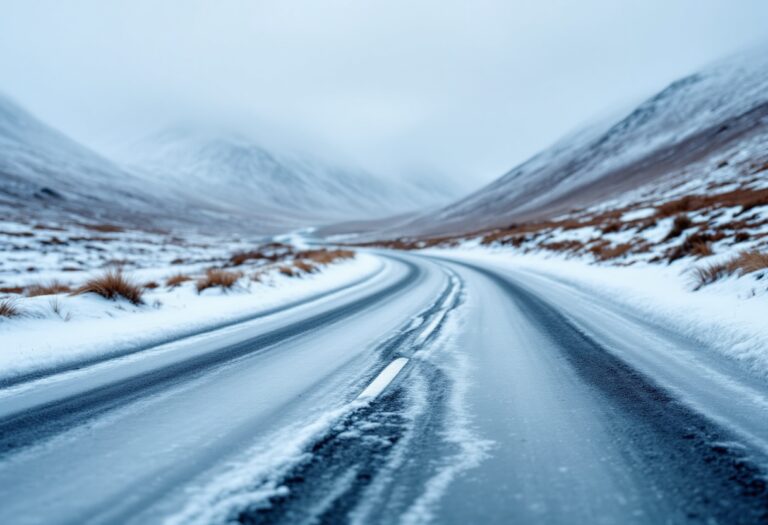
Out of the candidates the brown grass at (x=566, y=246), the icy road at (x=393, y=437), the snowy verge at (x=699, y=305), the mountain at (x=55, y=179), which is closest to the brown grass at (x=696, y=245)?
the snowy verge at (x=699, y=305)

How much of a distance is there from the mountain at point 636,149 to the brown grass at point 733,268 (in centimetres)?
6113

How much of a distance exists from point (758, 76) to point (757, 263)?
11737 cm

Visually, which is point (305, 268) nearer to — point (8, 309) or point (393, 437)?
point (8, 309)

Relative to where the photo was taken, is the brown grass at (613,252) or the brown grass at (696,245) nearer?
the brown grass at (696,245)

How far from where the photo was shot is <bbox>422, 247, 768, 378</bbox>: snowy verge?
4.15 meters

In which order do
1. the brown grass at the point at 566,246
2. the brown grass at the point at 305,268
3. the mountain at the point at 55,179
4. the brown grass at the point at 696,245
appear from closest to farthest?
the brown grass at the point at 696,245, the brown grass at the point at 305,268, the brown grass at the point at 566,246, the mountain at the point at 55,179

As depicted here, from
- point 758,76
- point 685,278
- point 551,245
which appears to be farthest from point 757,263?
point 758,76

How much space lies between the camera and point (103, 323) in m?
5.83

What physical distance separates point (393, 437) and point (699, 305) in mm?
5506

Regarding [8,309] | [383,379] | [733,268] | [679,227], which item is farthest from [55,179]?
[733,268]

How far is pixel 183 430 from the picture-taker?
257cm

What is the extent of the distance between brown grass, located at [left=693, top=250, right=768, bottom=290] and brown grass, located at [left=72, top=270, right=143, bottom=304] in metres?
9.15

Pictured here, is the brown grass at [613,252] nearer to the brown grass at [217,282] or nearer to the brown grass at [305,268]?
the brown grass at [305,268]

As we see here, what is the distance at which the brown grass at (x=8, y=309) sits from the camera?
5.23 m
